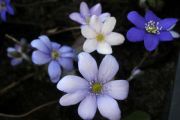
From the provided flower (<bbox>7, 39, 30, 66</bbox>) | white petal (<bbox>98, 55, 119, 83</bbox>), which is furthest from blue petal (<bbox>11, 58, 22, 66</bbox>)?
white petal (<bbox>98, 55, 119, 83</bbox>)

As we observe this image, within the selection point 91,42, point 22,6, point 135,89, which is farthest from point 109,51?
point 22,6

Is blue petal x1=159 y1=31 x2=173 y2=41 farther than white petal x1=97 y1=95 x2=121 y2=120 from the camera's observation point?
Yes

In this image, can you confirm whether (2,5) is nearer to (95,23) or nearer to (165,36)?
(95,23)

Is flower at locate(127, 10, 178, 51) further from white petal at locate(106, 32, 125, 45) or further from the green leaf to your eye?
the green leaf

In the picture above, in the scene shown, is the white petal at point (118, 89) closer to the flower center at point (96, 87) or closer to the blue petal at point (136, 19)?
the flower center at point (96, 87)

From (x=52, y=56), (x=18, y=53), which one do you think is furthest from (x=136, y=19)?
(x=18, y=53)
